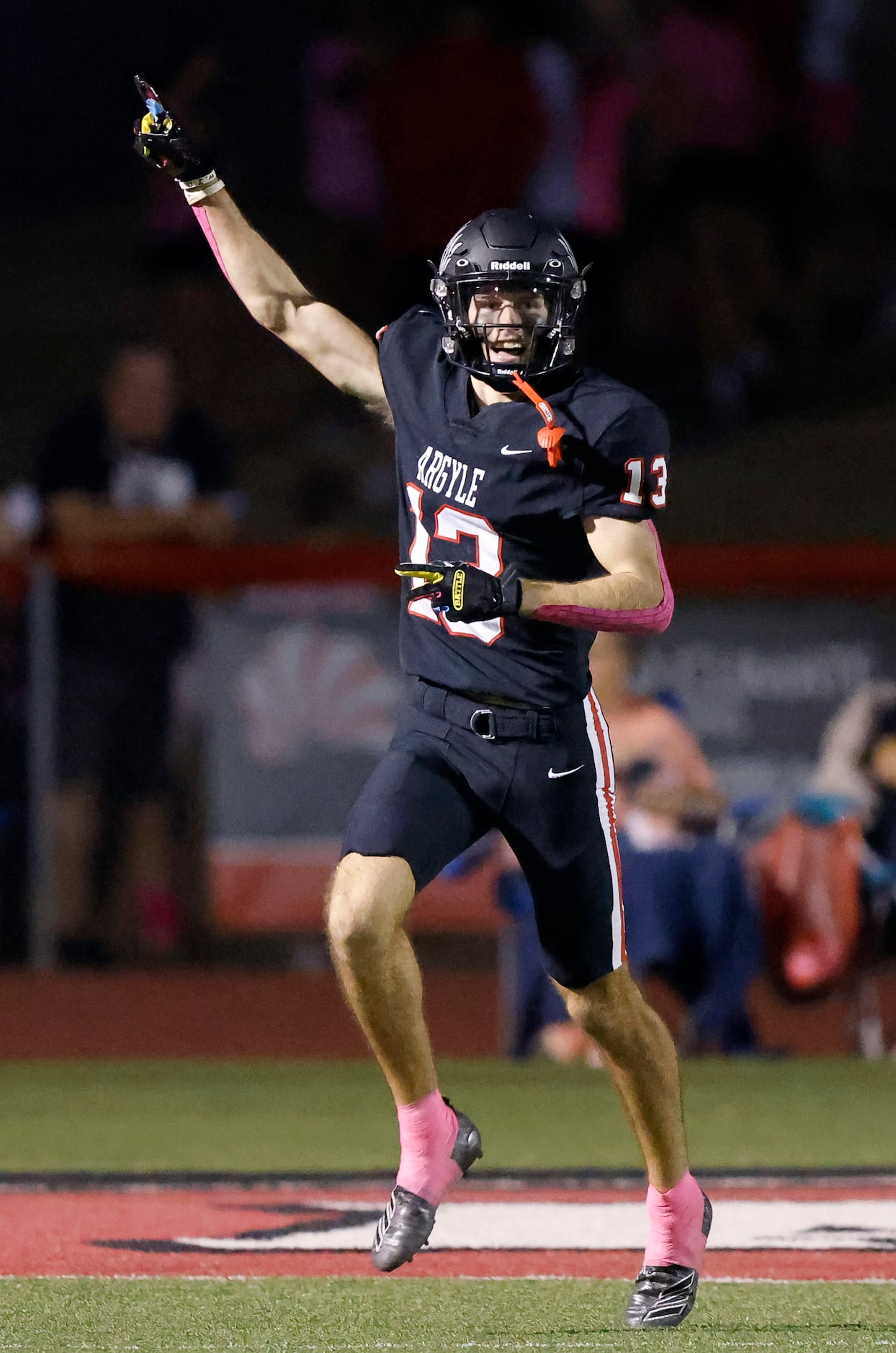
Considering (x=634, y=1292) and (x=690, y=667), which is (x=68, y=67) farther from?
(x=634, y=1292)

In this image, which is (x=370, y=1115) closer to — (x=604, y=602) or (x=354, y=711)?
(x=354, y=711)

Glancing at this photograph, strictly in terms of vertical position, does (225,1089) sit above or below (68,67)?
below

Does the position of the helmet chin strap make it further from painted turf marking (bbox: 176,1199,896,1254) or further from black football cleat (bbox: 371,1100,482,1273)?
painted turf marking (bbox: 176,1199,896,1254)

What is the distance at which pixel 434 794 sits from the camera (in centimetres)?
440

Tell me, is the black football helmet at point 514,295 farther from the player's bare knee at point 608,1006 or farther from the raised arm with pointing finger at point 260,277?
the player's bare knee at point 608,1006

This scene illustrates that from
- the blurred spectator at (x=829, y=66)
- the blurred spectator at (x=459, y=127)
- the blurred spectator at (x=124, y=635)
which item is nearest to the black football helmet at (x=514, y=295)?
the blurred spectator at (x=124, y=635)

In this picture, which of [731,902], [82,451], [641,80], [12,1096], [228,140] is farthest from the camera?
[228,140]

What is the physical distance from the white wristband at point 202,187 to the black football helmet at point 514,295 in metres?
0.76

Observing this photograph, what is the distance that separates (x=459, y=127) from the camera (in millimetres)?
12164

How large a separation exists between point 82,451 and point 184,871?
1.82 meters

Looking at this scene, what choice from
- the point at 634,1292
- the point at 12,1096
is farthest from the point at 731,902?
the point at 634,1292

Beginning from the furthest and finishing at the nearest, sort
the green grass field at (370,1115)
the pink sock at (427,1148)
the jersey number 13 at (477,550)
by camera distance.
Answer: the green grass field at (370,1115) < the jersey number 13 at (477,550) < the pink sock at (427,1148)

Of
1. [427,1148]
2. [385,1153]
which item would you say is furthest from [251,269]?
[385,1153]

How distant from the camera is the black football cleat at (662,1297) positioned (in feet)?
14.1
